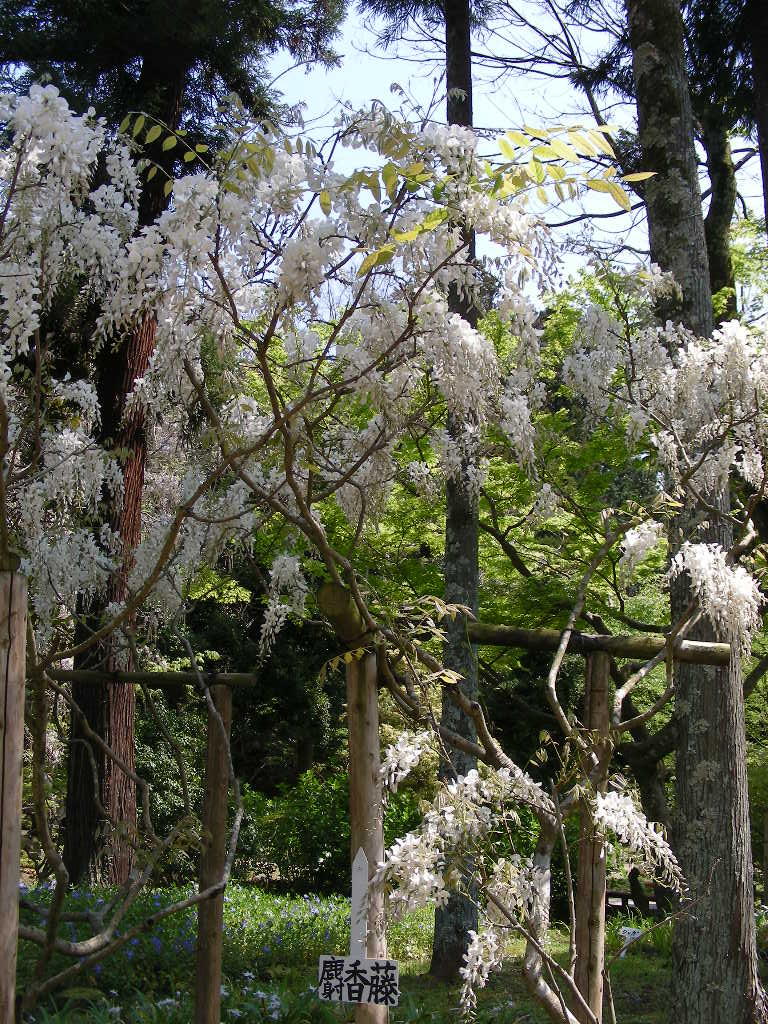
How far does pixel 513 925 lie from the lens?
2.25 meters

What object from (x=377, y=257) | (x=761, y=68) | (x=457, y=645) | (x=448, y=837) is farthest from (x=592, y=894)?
(x=761, y=68)

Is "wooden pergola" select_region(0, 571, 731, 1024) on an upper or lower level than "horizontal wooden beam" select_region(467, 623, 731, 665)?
lower

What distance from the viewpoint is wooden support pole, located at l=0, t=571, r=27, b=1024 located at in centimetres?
184

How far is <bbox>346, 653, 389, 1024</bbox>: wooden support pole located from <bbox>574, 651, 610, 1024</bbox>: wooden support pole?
22.7 inches

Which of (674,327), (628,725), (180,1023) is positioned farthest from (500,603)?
(628,725)

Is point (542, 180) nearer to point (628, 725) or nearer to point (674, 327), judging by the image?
point (628, 725)

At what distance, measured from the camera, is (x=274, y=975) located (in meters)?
5.41

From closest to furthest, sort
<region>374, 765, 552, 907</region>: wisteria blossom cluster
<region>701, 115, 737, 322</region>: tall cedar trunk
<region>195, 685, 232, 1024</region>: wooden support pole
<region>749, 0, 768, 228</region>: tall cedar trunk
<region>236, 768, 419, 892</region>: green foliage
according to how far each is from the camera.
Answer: <region>374, 765, 552, 907</region>: wisteria blossom cluster, <region>195, 685, 232, 1024</region>: wooden support pole, <region>749, 0, 768, 228</region>: tall cedar trunk, <region>701, 115, 737, 322</region>: tall cedar trunk, <region>236, 768, 419, 892</region>: green foliage

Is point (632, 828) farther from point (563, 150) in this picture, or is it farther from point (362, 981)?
point (563, 150)

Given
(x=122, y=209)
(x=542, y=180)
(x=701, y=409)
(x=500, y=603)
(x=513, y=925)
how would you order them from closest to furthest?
1. (x=542, y=180)
2. (x=513, y=925)
3. (x=122, y=209)
4. (x=701, y=409)
5. (x=500, y=603)

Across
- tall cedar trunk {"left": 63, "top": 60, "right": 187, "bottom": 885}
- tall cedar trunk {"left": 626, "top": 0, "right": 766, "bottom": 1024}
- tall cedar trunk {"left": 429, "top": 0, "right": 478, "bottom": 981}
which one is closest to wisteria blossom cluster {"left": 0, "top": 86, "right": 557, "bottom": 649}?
tall cedar trunk {"left": 626, "top": 0, "right": 766, "bottom": 1024}

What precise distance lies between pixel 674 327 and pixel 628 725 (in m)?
2.33

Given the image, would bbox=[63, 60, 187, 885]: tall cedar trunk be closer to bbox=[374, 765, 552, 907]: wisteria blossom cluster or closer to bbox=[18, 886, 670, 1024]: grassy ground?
bbox=[18, 886, 670, 1024]: grassy ground

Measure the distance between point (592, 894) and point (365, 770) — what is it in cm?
78
